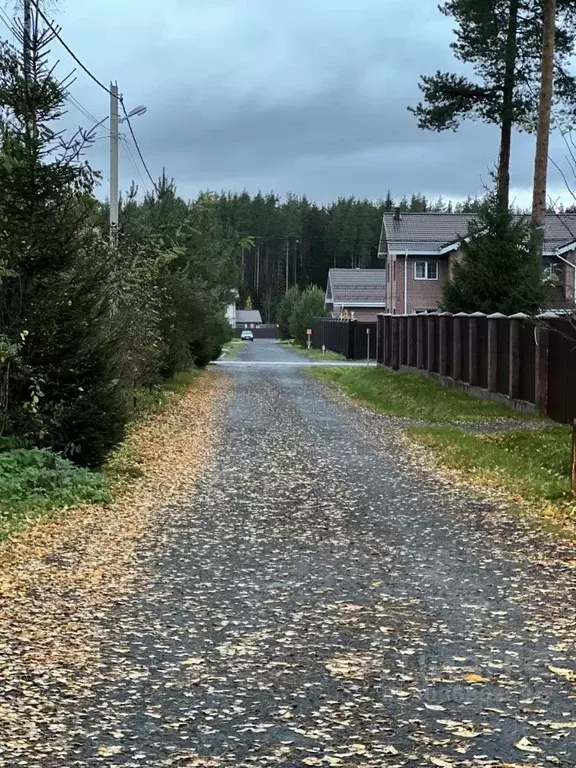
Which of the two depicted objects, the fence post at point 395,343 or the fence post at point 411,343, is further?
the fence post at point 395,343

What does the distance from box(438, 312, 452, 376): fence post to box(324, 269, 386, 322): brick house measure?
48717mm

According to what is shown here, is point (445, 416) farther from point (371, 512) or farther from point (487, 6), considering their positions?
point (487, 6)

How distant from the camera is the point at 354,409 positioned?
22344mm

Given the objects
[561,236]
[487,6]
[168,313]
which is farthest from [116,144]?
[561,236]

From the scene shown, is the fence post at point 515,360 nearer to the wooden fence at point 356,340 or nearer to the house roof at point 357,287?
the wooden fence at point 356,340

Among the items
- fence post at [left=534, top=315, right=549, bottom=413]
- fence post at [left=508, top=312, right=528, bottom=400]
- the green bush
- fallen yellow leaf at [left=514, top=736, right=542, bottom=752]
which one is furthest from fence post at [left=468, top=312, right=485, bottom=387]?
fallen yellow leaf at [left=514, top=736, right=542, bottom=752]

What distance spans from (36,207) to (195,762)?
8.54 metres

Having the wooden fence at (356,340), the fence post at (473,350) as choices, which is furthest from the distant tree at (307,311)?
the fence post at (473,350)

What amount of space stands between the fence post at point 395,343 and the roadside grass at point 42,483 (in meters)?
23.7

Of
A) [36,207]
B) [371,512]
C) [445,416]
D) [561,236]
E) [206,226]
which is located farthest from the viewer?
[561,236]

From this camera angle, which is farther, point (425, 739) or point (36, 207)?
point (36, 207)

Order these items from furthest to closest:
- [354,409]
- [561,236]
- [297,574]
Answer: [561,236], [354,409], [297,574]

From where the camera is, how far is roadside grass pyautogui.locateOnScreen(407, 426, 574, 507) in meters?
11.1

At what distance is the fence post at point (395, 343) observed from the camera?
117 feet
